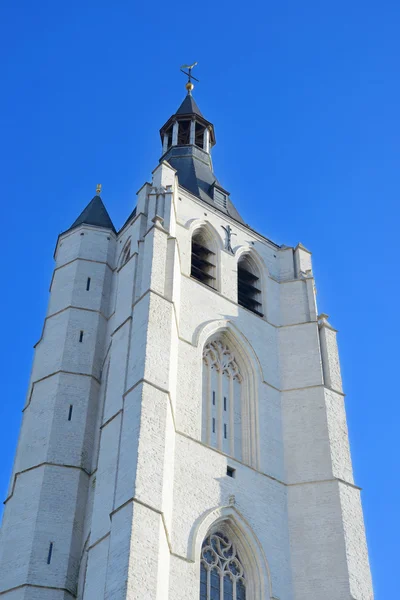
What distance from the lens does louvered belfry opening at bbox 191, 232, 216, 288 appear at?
82.3 ft

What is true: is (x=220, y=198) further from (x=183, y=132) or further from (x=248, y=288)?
(x=183, y=132)

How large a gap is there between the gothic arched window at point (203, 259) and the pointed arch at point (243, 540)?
6.98 m

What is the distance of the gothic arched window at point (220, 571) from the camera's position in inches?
728

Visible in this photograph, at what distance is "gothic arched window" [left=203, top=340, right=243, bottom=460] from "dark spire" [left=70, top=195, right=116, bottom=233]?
18.4 feet

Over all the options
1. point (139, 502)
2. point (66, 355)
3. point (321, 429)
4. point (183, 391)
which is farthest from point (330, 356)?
point (139, 502)

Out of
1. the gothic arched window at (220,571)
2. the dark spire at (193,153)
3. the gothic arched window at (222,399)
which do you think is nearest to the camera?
the gothic arched window at (220,571)

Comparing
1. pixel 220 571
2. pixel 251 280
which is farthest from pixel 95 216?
pixel 220 571

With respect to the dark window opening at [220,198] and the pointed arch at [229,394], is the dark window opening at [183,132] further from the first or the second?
the pointed arch at [229,394]

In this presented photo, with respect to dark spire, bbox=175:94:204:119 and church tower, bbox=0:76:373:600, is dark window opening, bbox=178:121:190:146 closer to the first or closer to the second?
dark spire, bbox=175:94:204:119

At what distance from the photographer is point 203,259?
2575 cm

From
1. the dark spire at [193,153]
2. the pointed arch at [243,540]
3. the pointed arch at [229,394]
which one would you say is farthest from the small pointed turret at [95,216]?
the pointed arch at [243,540]

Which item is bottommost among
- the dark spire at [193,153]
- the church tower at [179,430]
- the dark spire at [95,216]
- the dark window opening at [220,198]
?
the church tower at [179,430]

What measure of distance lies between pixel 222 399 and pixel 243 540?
365 cm

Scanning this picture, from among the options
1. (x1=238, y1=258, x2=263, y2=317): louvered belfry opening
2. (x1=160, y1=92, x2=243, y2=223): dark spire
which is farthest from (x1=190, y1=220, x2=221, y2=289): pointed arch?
(x1=160, y1=92, x2=243, y2=223): dark spire
